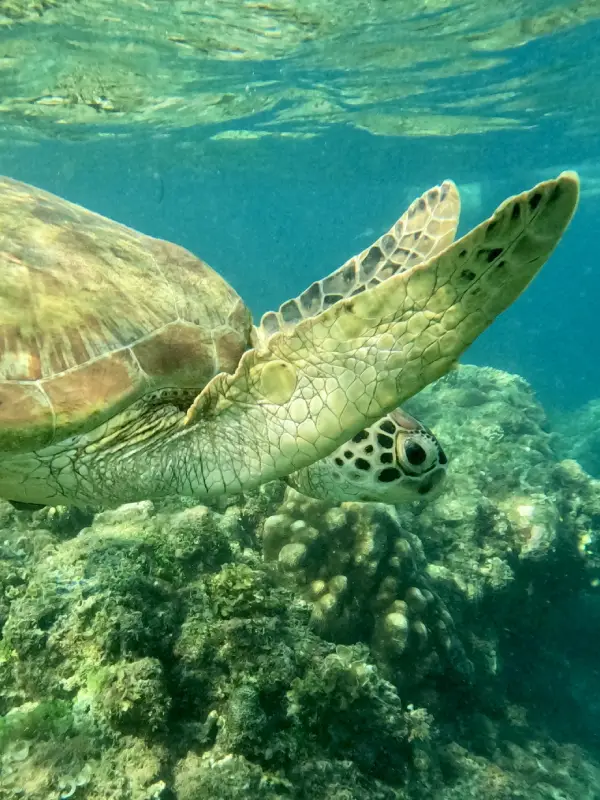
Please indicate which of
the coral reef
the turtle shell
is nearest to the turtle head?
the turtle shell

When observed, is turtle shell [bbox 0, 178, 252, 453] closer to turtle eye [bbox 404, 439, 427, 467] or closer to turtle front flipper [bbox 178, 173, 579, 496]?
turtle front flipper [bbox 178, 173, 579, 496]

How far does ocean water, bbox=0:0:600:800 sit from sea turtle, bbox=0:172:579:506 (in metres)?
0.98

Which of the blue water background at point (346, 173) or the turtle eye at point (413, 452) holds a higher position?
the blue water background at point (346, 173)

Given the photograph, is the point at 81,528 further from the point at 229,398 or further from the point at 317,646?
the point at 229,398

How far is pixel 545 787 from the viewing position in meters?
4.68

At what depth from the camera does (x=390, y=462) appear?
245cm

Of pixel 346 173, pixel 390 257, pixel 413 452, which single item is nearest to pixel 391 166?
pixel 346 173

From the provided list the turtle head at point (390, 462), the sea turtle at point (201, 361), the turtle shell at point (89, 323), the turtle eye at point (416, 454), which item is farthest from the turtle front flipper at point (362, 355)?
the turtle eye at point (416, 454)

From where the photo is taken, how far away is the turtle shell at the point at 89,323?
1.83 metres

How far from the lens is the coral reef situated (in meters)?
2.29

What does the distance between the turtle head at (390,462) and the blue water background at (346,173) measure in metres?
13.5

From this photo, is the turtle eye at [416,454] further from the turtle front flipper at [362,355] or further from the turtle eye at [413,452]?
the turtle front flipper at [362,355]

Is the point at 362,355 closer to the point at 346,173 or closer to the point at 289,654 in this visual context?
the point at 289,654

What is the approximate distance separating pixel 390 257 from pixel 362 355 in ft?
4.38
